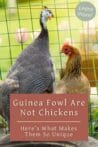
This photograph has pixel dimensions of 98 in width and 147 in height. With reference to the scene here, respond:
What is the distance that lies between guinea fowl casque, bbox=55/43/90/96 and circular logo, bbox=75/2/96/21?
1.67ft

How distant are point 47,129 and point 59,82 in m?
1.07

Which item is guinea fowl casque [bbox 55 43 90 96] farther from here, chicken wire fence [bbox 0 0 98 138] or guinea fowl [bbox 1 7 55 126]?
guinea fowl [bbox 1 7 55 126]

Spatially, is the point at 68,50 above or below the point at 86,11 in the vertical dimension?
below

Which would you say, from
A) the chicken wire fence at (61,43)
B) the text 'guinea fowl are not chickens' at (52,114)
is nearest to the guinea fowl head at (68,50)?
the chicken wire fence at (61,43)

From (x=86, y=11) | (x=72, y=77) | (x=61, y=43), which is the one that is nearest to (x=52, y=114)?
(x=86, y=11)

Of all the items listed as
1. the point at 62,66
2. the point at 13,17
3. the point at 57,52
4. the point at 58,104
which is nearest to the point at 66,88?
the point at 62,66

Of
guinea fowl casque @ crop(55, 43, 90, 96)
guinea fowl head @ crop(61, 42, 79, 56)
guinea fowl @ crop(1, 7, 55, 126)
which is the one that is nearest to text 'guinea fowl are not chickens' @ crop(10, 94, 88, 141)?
guinea fowl @ crop(1, 7, 55, 126)

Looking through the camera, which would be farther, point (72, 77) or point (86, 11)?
point (72, 77)

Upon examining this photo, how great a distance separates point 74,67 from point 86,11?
57 centimetres

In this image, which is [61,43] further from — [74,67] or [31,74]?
[31,74]

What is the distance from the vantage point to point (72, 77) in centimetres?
317

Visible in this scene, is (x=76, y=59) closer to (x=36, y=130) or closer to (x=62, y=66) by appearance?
(x=62, y=66)

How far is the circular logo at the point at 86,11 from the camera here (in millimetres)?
2674

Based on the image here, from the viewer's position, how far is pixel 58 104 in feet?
6.86
